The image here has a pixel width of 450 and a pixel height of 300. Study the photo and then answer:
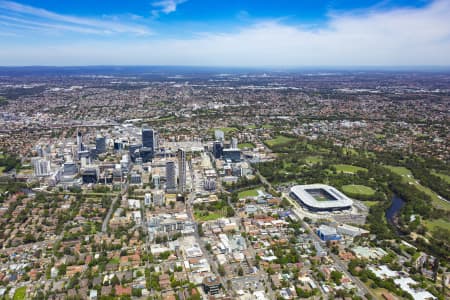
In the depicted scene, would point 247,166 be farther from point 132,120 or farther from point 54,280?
point 132,120

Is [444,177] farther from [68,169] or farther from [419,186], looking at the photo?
[68,169]

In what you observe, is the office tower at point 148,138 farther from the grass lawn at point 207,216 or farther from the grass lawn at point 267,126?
the grass lawn at point 267,126

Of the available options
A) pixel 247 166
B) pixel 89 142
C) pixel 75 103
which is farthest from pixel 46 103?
pixel 247 166

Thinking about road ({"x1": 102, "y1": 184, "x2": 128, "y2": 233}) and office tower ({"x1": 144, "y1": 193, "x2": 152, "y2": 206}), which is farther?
office tower ({"x1": 144, "y1": 193, "x2": 152, "y2": 206})

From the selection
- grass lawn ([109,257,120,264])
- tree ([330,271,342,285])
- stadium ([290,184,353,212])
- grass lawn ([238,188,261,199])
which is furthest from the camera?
grass lawn ([238,188,261,199])

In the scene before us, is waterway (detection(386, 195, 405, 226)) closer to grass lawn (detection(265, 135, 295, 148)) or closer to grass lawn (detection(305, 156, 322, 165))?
grass lawn (detection(305, 156, 322, 165))

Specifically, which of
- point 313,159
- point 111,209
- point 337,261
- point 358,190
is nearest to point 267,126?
point 313,159

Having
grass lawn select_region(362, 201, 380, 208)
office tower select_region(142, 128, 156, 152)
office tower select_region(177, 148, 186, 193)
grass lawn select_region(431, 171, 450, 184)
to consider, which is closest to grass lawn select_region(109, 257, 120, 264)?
office tower select_region(177, 148, 186, 193)
